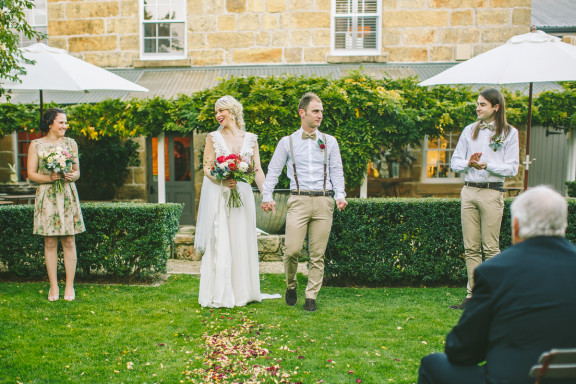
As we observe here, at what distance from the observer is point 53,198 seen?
18.1 feet

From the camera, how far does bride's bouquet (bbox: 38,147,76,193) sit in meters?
5.29

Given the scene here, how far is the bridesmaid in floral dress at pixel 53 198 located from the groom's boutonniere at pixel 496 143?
14.9ft

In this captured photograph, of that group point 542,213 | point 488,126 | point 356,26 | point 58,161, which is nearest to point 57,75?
point 58,161

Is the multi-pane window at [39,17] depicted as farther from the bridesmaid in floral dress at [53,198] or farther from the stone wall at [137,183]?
the bridesmaid in floral dress at [53,198]

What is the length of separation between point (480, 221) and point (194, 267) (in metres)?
4.59

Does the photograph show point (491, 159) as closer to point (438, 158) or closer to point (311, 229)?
point (311, 229)

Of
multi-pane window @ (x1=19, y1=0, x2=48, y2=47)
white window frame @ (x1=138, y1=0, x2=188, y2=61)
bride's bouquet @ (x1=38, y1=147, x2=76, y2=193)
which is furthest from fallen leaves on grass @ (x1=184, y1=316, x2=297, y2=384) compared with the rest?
multi-pane window @ (x1=19, y1=0, x2=48, y2=47)

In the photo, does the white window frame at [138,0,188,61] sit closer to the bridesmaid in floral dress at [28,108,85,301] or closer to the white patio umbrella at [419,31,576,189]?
the bridesmaid in floral dress at [28,108,85,301]

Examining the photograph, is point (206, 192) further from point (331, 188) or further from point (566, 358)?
point (566, 358)

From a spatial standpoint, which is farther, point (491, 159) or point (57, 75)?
point (57, 75)

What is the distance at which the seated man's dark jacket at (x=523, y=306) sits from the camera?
1972 mm

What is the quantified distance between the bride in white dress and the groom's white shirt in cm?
34

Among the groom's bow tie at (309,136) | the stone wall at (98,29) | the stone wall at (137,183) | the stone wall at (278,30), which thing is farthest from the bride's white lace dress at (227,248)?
the stone wall at (98,29)

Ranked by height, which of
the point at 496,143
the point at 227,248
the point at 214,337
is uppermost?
the point at 496,143
